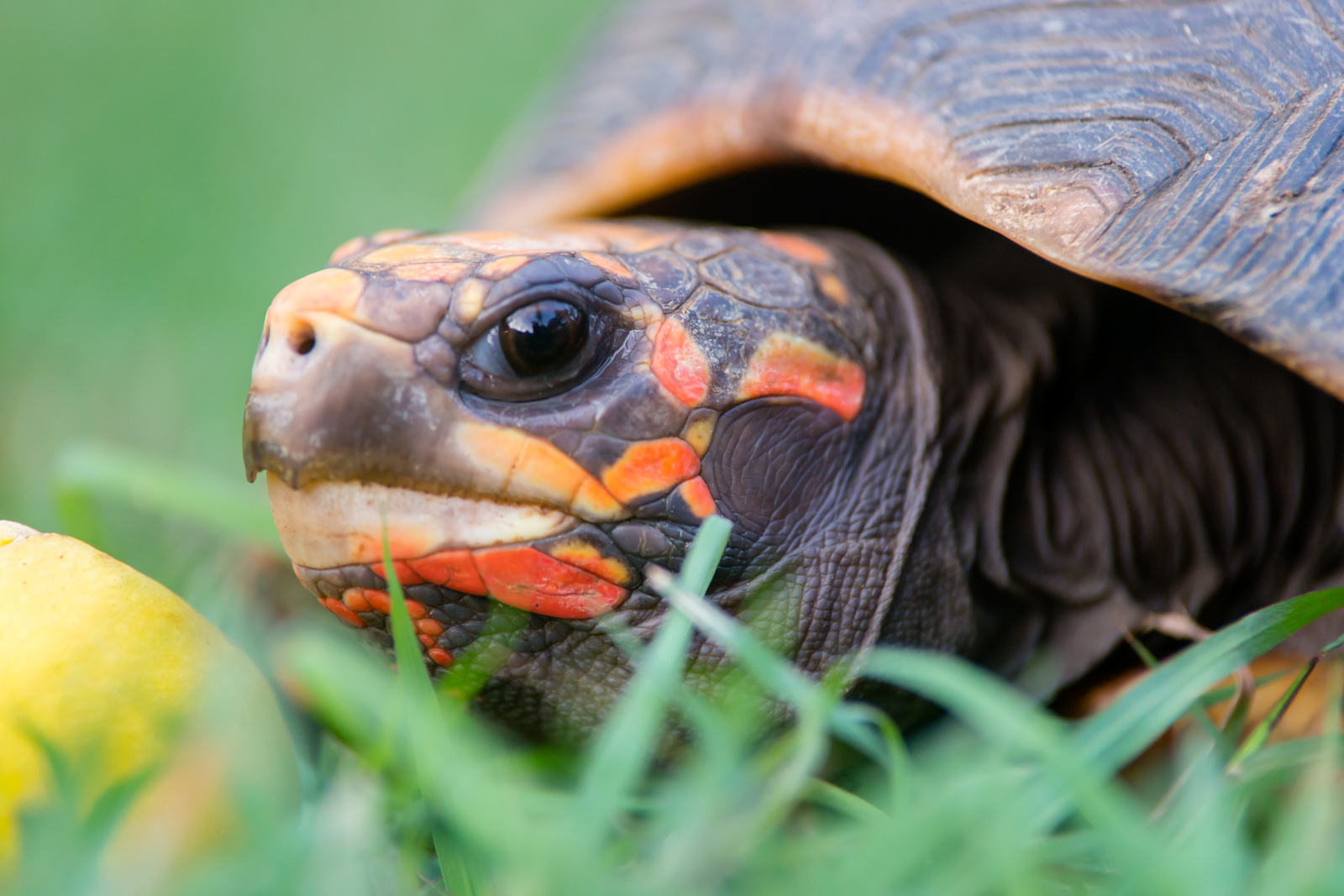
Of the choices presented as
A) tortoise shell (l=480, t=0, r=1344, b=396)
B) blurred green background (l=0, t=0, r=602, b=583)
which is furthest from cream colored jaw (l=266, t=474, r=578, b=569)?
blurred green background (l=0, t=0, r=602, b=583)

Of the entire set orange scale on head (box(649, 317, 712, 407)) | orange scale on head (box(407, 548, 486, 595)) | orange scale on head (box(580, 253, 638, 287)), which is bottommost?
orange scale on head (box(407, 548, 486, 595))

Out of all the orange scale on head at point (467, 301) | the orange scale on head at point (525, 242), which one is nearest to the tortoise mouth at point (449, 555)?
the orange scale on head at point (467, 301)

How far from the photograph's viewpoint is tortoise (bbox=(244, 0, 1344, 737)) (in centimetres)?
123

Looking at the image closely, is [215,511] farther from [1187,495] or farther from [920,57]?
[1187,495]

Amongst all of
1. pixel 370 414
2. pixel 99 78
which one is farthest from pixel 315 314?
pixel 99 78

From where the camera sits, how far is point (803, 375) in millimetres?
1403

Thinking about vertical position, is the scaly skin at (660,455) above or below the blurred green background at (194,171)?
above

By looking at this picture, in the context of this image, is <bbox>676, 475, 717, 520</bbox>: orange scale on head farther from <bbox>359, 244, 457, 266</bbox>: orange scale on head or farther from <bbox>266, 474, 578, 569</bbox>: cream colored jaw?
<bbox>359, 244, 457, 266</bbox>: orange scale on head

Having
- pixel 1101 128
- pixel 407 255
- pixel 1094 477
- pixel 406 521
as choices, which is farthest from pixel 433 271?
pixel 1094 477

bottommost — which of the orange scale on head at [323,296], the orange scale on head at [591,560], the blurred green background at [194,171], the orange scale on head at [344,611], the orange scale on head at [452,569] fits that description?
the blurred green background at [194,171]

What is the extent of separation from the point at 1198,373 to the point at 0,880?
5.73 feet

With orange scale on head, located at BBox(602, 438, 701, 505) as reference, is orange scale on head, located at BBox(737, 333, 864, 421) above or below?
above

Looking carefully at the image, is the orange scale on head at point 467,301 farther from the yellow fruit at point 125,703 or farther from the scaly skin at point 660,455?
the yellow fruit at point 125,703

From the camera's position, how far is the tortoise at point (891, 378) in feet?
4.04
